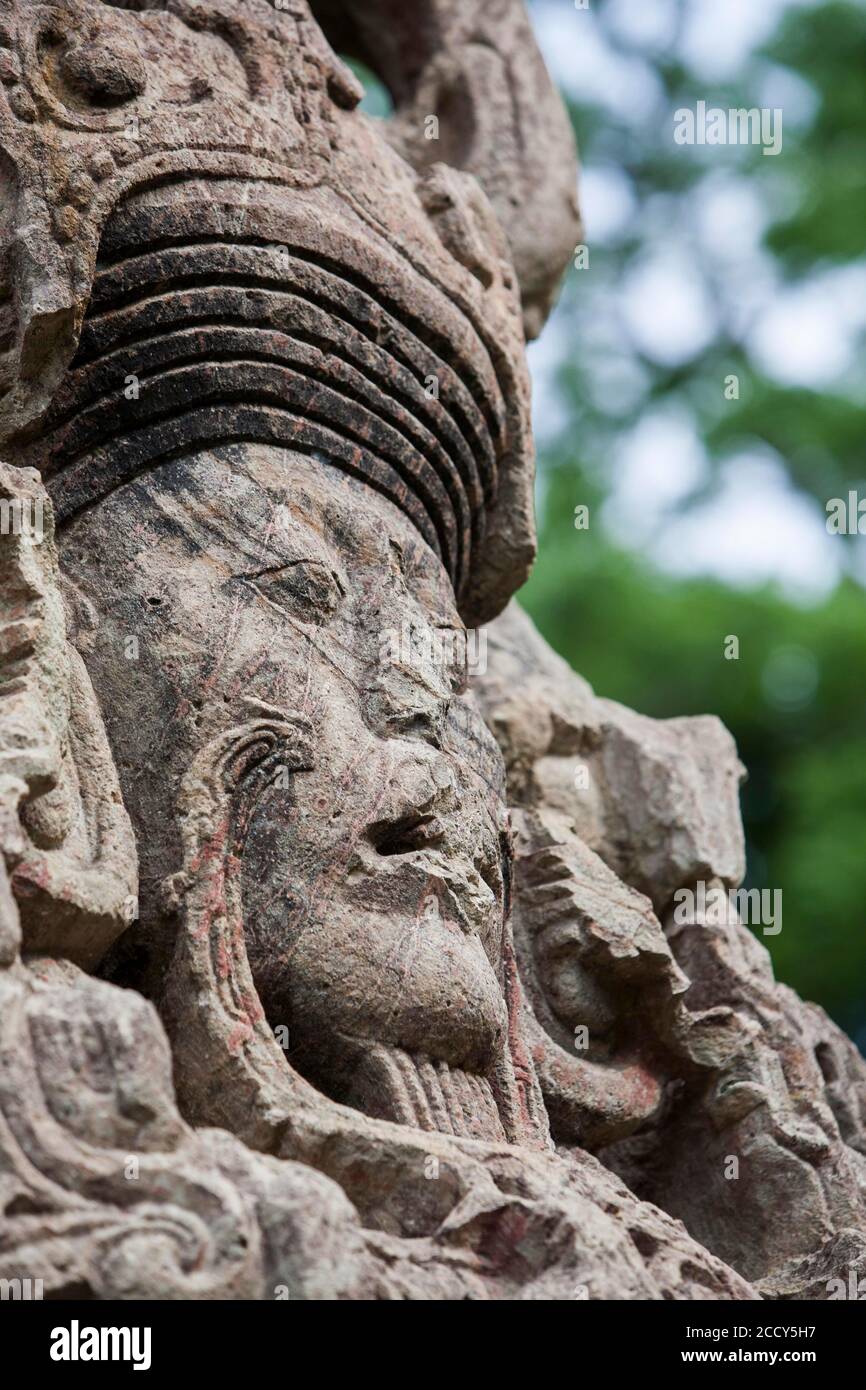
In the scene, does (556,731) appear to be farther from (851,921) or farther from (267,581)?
(851,921)

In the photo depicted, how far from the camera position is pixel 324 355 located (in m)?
3.17

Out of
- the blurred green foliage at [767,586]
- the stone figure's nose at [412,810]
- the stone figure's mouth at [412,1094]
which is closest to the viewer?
the stone figure's mouth at [412,1094]

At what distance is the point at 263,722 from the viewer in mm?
2842

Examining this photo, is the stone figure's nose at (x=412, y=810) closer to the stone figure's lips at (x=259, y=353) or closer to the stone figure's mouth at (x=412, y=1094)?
the stone figure's mouth at (x=412, y=1094)

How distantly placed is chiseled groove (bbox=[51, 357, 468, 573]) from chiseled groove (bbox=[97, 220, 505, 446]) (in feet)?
0.56

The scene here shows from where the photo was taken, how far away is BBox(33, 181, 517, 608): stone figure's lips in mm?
3014

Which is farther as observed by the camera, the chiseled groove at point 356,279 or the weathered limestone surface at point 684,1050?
the weathered limestone surface at point 684,1050

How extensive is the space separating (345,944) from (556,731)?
1470mm

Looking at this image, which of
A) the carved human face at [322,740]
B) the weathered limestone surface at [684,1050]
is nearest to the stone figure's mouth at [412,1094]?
the carved human face at [322,740]

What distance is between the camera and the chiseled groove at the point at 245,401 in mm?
3012

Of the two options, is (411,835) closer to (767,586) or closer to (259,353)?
(259,353)

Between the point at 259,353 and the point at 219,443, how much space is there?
0.15 meters

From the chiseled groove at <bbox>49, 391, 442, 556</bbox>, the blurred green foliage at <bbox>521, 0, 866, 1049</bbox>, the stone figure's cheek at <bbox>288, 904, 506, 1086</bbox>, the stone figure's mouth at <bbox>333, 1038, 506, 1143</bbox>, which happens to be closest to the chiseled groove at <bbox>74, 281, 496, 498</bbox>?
the chiseled groove at <bbox>49, 391, 442, 556</bbox>

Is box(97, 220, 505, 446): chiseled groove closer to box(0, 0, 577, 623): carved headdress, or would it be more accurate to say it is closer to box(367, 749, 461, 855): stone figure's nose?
box(0, 0, 577, 623): carved headdress
